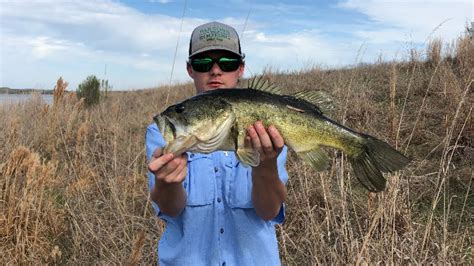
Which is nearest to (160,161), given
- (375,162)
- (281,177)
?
(281,177)

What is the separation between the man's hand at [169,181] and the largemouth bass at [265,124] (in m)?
0.07

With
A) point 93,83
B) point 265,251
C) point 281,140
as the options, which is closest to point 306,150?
point 281,140

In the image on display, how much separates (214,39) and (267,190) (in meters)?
0.96

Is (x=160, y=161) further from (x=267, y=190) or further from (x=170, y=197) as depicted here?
(x=267, y=190)

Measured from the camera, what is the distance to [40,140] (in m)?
8.46

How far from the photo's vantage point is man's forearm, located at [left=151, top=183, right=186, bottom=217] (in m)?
2.17

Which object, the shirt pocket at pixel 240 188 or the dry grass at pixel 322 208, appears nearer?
the shirt pocket at pixel 240 188

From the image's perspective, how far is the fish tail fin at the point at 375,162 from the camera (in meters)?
2.26

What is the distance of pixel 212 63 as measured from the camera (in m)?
2.57

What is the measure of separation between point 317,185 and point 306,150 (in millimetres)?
2916

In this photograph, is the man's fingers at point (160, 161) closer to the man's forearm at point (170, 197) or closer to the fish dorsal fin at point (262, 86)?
the man's forearm at point (170, 197)

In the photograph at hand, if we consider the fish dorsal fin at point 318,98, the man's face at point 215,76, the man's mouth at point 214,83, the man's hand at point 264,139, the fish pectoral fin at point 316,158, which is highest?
the man's face at point 215,76

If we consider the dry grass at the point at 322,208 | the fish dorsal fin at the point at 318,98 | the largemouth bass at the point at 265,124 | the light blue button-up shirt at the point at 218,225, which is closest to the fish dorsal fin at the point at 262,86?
the largemouth bass at the point at 265,124

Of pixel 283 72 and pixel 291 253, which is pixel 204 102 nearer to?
pixel 291 253
